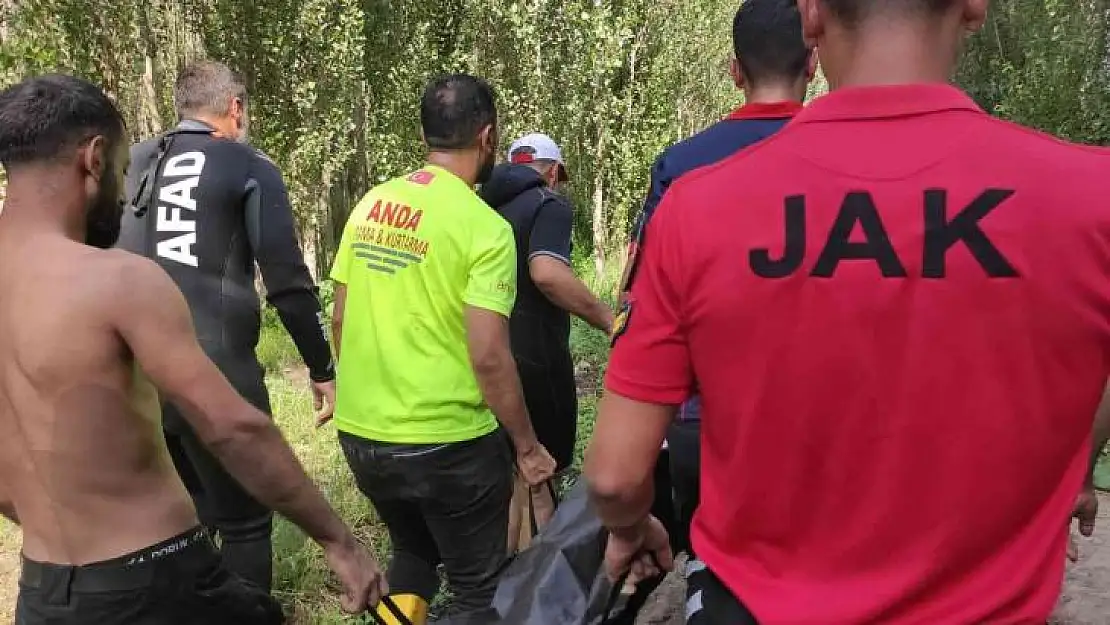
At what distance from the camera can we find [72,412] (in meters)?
1.68

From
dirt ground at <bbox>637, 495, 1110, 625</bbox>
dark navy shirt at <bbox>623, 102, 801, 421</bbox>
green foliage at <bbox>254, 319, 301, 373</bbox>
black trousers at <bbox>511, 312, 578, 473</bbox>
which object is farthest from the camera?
green foliage at <bbox>254, 319, 301, 373</bbox>

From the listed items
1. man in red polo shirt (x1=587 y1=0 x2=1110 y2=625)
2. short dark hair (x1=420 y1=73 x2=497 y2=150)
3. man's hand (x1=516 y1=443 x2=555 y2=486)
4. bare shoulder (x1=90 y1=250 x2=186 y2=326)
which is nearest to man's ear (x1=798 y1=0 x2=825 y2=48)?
man in red polo shirt (x1=587 y1=0 x2=1110 y2=625)

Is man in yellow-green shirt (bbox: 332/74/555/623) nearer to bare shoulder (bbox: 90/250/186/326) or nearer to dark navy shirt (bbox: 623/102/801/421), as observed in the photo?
dark navy shirt (bbox: 623/102/801/421)

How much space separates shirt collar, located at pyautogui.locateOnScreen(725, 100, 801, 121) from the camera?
2.33 metres

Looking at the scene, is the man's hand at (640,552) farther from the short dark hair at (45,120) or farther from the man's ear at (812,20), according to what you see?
the short dark hair at (45,120)

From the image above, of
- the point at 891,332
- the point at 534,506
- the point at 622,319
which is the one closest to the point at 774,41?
the point at 622,319

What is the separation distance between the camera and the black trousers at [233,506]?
3008mm

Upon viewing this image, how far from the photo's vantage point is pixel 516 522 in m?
4.00

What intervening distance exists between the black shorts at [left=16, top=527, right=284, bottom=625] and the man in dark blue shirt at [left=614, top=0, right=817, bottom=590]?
119 cm

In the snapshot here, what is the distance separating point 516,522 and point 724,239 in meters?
3.05

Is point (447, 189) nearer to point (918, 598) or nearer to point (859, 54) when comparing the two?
point (859, 54)

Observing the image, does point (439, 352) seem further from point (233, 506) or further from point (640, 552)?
point (640, 552)

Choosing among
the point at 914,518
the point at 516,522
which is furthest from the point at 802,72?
the point at 516,522

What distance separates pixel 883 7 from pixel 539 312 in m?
2.80
